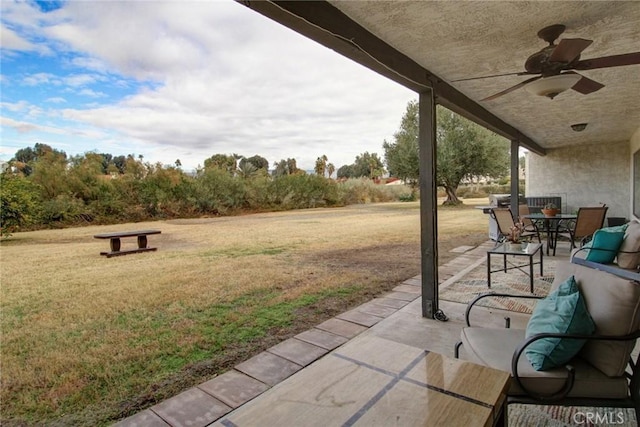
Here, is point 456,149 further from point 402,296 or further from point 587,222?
point 402,296

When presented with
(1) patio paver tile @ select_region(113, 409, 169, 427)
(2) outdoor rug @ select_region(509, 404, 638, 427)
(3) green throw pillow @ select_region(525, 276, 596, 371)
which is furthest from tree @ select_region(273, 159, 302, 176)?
(3) green throw pillow @ select_region(525, 276, 596, 371)

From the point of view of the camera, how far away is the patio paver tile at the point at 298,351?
229 centimetres

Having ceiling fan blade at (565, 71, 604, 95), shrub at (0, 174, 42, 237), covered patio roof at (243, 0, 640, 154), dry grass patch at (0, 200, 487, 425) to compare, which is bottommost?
dry grass patch at (0, 200, 487, 425)

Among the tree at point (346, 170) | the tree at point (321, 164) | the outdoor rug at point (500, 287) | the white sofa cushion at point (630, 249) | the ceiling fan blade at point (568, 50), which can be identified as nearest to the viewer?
the ceiling fan blade at point (568, 50)

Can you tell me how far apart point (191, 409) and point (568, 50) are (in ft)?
10.1

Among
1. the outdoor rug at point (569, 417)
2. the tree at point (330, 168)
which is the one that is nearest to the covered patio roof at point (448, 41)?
the outdoor rug at point (569, 417)

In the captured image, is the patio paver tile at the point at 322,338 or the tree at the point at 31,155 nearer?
the patio paver tile at the point at 322,338

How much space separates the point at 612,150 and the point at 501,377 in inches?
392

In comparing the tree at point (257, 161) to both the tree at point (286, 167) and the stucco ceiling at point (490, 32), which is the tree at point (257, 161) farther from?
the stucco ceiling at point (490, 32)

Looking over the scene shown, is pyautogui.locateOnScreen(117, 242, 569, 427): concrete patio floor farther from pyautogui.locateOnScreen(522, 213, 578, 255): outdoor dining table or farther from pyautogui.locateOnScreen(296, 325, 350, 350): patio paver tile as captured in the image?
pyautogui.locateOnScreen(522, 213, 578, 255): outdoor dining table

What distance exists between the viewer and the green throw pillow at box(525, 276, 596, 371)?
1352mm

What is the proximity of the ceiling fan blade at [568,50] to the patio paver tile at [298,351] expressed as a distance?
8.20 ft

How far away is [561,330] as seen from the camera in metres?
1.37

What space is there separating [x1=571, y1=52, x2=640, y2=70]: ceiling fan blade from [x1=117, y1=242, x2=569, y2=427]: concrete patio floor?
1854 mm
